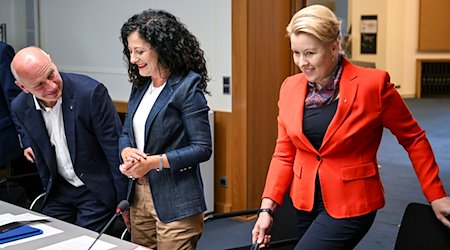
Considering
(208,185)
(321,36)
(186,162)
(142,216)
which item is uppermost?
(321,36)

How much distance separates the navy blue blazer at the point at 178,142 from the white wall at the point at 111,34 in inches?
90.8

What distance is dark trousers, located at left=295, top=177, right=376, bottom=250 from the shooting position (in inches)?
84.3

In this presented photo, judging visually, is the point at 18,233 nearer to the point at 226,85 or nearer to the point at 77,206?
the point at 77,206

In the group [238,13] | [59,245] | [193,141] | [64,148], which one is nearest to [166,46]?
[193,141]

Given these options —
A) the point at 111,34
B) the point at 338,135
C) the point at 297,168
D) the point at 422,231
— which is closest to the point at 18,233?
the point at 297,168

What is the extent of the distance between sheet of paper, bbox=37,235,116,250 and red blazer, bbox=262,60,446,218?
2.24ft

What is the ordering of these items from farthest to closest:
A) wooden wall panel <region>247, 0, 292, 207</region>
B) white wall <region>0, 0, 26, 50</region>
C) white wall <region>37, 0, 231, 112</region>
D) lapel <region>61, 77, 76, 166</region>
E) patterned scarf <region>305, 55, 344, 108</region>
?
1. white wall <region>0, 0, 26, 50</region>
2. white wall <region>37, 0, 231, 112</region>
3. wooden wall panel <region>247, 0, 292, 207</region>
4. lapel <region>61, 77, 76, 166</region>
5. patterned scarf <region>305, 55, 344, 108</region>

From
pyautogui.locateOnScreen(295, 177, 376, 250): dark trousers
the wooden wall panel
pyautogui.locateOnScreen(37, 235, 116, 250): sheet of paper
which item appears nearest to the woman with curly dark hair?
pyautogui.locateOnScreen(37, 235, 116, 250): sheet of paper

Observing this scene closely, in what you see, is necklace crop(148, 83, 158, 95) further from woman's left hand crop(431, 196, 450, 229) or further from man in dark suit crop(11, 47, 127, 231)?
woman's left hand crop(431, 196, 450, 229)

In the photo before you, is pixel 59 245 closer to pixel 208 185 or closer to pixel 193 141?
pixel 193 141

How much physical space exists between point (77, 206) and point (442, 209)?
4.89ft

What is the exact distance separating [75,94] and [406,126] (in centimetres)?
135

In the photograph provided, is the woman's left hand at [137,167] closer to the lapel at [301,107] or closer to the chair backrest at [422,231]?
the lapel at [301,107]

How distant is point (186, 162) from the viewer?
2.47 m
